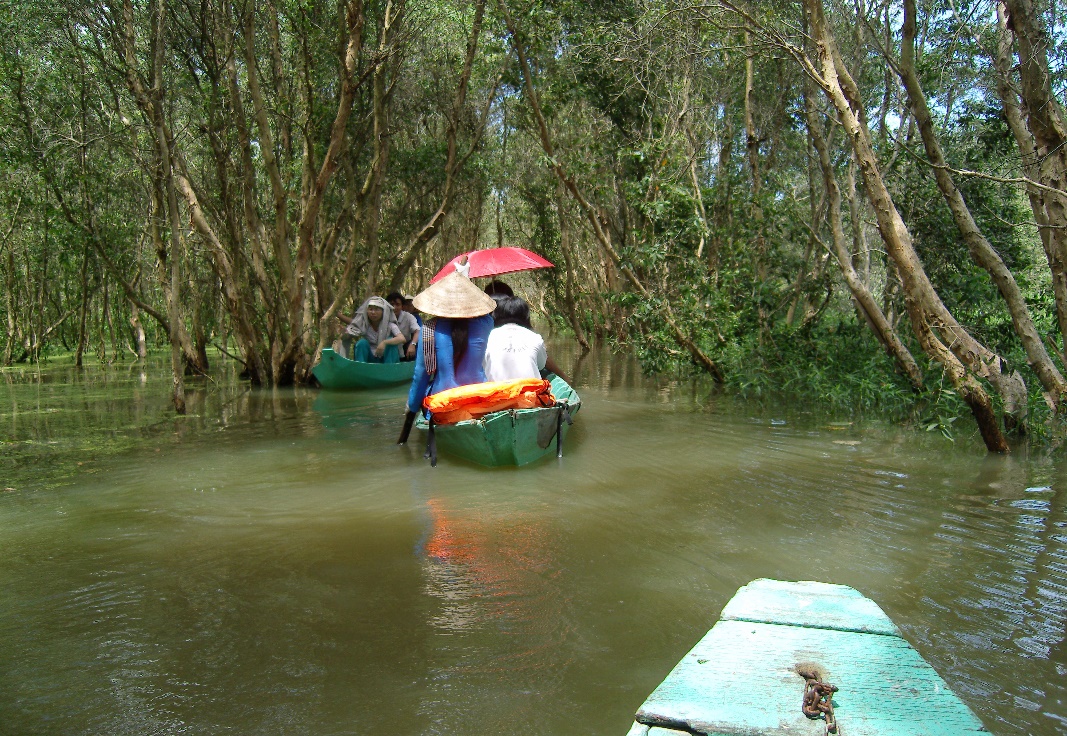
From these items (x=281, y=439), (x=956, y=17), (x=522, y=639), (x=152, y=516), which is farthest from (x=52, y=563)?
(x=956, y=17)

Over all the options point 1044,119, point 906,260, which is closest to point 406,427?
point 906,260

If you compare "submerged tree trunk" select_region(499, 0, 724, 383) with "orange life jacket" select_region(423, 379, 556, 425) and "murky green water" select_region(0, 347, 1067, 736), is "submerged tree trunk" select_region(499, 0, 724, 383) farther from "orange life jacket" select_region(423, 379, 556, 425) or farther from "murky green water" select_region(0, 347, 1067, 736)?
"orange life jacket" select_region(423, 379, 556, 425)

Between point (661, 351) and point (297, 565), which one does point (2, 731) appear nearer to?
point (297, 565)

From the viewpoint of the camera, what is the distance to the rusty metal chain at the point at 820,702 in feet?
6.83

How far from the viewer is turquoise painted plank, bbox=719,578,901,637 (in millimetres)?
2691

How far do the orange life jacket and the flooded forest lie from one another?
3196mm

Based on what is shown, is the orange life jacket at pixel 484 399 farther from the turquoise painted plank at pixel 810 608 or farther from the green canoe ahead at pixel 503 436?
the turquoise painted plank at pixel 810 608

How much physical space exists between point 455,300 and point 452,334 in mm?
413

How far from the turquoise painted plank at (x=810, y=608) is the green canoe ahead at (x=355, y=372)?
10728 mm

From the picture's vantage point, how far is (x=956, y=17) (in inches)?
404

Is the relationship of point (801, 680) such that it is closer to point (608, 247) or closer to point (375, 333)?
point (608, 247)

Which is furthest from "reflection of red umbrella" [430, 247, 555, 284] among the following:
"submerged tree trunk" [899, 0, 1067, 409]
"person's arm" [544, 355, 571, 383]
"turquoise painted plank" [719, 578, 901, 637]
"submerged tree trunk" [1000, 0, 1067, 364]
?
"turquoise painted plank" [719, 578, 901, 637]

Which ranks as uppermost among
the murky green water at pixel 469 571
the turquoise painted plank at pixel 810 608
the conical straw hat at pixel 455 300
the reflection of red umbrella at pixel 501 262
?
the reflection of red umbrella at pixel 501 262

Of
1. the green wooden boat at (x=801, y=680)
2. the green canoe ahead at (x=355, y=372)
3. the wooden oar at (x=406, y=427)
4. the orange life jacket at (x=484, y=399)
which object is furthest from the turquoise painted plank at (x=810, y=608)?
the green canoe ahead at (x=355, y=372)
